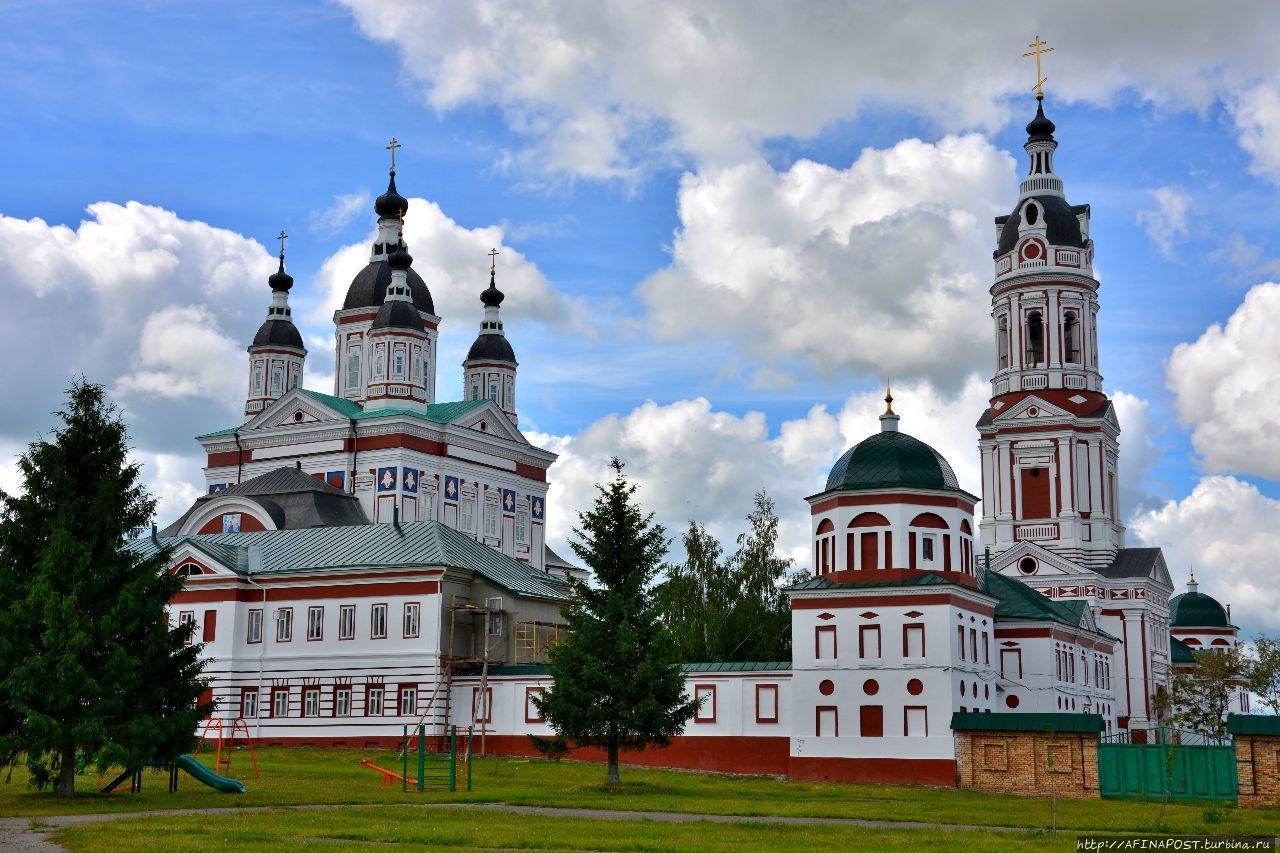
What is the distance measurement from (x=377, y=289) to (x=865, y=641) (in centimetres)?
4201

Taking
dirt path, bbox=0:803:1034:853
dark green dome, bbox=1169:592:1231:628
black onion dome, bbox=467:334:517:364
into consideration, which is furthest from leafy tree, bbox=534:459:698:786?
dark green dome, bbox=1169:592:1231:628

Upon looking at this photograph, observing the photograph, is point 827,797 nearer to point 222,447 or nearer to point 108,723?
point 108,723

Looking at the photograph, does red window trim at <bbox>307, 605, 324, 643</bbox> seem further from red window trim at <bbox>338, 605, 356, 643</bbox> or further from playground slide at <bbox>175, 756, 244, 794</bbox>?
playground slide at <bbox>175, 756, 244, 794</bbox>

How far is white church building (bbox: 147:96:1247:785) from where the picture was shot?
50312 mm

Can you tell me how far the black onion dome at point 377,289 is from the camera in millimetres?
83688

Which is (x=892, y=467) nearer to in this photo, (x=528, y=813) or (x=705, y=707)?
(x=705, y=707)

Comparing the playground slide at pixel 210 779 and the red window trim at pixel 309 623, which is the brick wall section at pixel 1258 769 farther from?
the red window trim at pixel 309 623

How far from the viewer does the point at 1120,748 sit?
135 ft

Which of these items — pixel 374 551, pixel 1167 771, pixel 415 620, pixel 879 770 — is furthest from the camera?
pixel 374 551

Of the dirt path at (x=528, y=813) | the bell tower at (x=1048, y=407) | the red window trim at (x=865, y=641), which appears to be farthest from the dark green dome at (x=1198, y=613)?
the dirt path at (x=528, y=813)

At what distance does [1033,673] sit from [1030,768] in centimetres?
1535

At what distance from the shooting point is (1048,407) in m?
75.8

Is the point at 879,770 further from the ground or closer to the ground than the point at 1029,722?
closer to the ground

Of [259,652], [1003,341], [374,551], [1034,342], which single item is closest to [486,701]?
[374,551]
